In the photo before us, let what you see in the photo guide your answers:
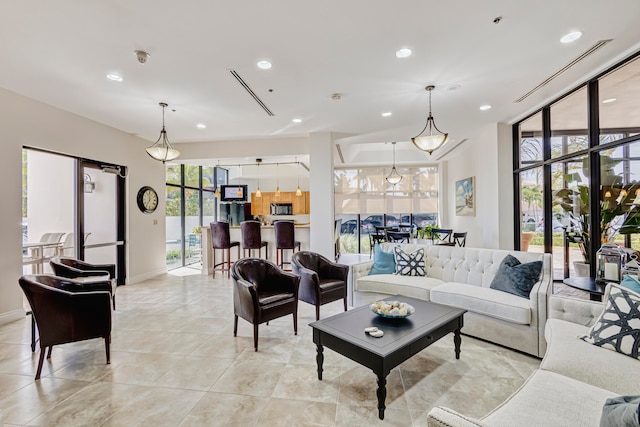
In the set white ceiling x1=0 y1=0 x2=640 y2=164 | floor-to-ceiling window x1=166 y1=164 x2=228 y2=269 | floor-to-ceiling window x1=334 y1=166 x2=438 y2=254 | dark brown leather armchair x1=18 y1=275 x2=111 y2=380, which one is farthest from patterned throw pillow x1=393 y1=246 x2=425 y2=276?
floor-to-ceiling window x1=166 y1=164 x2=228 y2=269

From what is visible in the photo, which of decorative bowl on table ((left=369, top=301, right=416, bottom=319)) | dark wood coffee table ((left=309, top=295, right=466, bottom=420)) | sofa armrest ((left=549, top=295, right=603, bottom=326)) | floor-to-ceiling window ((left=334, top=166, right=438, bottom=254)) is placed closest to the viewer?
Answer: dark wood coffee table ((left=309, top=295, right=466, bottom=420))

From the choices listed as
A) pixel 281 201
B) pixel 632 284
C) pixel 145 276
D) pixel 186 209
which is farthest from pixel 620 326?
pixel 281 201

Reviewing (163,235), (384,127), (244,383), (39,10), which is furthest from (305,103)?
(163,235)

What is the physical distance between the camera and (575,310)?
238cm

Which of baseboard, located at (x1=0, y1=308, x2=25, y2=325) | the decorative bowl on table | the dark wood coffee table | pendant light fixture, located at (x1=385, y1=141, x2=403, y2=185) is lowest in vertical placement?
baseboard, located at (x1=0, y1=308, x2=25, y2=325)

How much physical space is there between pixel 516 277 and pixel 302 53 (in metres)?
3.29

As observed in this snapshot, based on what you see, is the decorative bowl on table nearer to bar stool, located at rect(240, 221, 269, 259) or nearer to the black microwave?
bar stool, located at rect(240, 221, 269, 259)

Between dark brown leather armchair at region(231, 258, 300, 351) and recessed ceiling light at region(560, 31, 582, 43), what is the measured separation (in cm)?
358

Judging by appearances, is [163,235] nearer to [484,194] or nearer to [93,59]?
[93,59]

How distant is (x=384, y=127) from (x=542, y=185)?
2779mm

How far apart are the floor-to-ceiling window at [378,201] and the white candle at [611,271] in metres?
6.73

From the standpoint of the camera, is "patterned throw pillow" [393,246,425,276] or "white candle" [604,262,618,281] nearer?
"white candle" [604,262,618,281]

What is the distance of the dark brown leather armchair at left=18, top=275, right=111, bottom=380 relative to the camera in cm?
248

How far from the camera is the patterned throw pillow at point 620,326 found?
1807 mm
